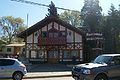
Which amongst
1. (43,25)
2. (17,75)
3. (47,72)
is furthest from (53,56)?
(17,75)

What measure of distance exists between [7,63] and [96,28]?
4281cm

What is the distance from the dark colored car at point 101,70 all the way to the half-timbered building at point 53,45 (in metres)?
26.5

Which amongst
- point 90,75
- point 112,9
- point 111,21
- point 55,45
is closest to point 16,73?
point 90,75

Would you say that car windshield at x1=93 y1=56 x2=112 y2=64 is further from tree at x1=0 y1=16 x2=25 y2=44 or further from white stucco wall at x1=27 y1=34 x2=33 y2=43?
tree at x1=0 y1=16 x2=25 y2=44

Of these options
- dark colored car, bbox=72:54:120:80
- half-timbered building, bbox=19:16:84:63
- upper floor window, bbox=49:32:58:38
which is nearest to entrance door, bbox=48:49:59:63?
half-timbered building, bbox=19:16:84:63

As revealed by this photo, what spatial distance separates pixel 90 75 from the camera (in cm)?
1584

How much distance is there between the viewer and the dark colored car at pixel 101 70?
15930mm

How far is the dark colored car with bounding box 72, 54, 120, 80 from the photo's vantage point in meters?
15.9

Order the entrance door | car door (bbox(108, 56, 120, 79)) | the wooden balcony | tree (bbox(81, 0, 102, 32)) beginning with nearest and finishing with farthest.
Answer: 1. car door (bbox(108, 56, 120, 79))
2. the wooden balcony
3. the entrance door
4. tree (bbox(81, 0, 102, 32))

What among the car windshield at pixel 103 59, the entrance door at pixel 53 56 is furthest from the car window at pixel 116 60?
the entrance door at pixel 53 56

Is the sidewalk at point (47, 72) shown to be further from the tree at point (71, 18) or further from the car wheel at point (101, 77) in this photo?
the tree at point (71, 18)

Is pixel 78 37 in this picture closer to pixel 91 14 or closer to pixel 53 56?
pixel 53 56

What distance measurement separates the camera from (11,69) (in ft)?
66.7

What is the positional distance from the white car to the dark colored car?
203 inches
